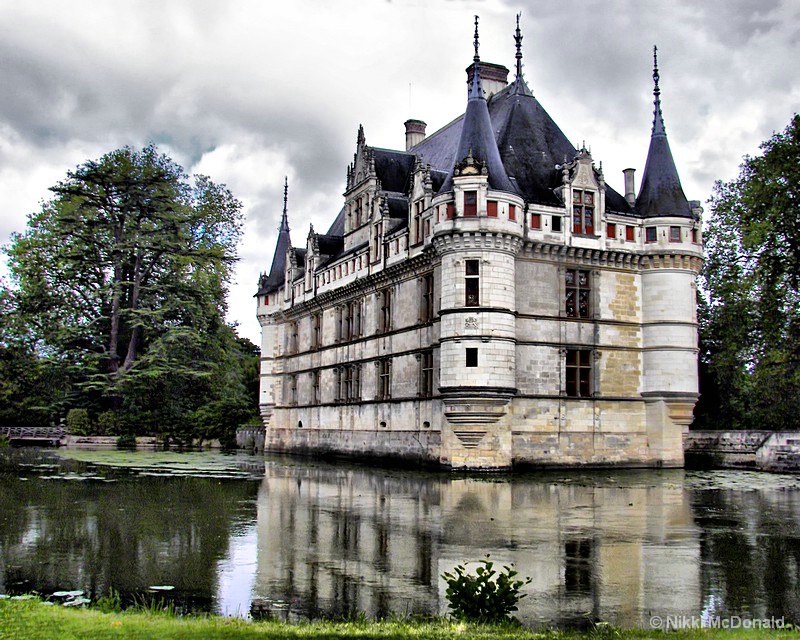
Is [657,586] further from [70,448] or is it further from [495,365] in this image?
[70,448]

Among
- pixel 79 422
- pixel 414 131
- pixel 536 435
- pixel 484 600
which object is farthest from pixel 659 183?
pixel 79 422

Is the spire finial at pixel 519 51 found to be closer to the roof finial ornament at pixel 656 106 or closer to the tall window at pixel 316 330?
the roof finial ornament at pixel 656 106

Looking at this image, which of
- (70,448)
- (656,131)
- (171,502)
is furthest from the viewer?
(70,448)

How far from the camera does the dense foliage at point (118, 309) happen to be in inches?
1865

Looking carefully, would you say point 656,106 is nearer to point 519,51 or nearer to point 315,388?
point 519,51

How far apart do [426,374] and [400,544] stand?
811 inches

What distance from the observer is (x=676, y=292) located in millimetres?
32531

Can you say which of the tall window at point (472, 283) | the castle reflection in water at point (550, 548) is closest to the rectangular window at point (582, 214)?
the tall window at point (472, 283)

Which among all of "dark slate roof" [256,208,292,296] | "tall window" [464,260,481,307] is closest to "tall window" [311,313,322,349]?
"dark slate roof" [256,208,292,296]

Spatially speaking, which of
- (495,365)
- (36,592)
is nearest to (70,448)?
(495,365)

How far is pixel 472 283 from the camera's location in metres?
29.5

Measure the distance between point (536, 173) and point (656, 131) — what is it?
537 cm

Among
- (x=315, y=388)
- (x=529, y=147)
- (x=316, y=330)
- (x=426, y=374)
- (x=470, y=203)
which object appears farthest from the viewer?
(x=316, y=330)

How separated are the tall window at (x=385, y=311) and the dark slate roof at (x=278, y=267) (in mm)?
14176
